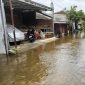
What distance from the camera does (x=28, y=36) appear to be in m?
27.1

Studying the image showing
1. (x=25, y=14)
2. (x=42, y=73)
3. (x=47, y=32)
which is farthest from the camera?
(x=47, y=32)

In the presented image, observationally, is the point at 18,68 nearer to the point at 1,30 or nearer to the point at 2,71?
the point at 2,71

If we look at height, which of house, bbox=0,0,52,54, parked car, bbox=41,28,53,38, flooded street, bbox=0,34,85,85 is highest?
house, bbox=0,0,52,54

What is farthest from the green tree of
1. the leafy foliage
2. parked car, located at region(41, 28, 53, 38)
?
parked car, located at region(41, 28, 53, 38)

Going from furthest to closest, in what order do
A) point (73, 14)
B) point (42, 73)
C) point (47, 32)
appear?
1. point (73, 14)
2. point (47, 32)
3. point (42, 73)

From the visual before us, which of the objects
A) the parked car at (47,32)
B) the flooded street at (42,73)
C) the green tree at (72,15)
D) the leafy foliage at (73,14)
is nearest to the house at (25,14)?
the parked car at (47,32)

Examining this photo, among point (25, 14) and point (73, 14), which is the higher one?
point (73, 14)

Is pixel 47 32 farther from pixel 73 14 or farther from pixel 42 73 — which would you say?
pixel 42 73

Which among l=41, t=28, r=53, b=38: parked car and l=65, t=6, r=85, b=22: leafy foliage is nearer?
l=41, t=28, r=53, b=38: parked car

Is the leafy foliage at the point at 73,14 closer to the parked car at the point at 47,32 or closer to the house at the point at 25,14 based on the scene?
the parked car at the point at 47,32

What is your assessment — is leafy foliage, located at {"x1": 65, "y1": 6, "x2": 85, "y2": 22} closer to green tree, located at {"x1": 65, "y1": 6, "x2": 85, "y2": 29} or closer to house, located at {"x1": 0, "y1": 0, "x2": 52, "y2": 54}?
green tree, located at {"x1": 65, "y1": 6, "x2": 85, "y2": 29}

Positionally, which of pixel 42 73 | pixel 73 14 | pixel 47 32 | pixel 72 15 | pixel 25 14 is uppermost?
pixel 73 14

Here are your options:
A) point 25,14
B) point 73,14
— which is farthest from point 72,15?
point 25,14

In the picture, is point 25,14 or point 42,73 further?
point 25,14
